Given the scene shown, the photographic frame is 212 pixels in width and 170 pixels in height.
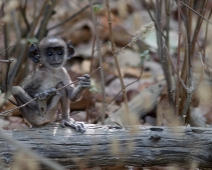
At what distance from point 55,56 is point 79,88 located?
1.28ft

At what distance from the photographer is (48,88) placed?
4543mm

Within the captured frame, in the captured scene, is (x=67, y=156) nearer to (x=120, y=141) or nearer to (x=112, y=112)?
(x=120, y=141)

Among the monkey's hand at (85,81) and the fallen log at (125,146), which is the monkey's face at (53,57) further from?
the fallen log at (125,146)

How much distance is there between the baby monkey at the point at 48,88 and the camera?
14.3 ft

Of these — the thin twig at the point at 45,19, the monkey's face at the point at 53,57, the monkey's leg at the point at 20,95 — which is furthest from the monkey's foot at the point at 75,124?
the thin twig at the point at 45,19

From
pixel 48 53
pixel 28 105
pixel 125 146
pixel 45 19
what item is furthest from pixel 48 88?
pixel 45 19

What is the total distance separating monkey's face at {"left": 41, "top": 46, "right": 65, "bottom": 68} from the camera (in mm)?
4663

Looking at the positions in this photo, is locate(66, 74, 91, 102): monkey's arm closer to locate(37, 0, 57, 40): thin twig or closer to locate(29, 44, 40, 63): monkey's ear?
locate(29, 44, 40, 63): monkey's ear

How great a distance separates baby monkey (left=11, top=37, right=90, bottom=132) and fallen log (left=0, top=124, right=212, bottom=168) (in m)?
0.18

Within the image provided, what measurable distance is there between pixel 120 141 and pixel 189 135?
0.51m

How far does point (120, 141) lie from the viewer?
4176 mm

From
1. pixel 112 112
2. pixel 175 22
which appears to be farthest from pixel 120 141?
pixel 175 22

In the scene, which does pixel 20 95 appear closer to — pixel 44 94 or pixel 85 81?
pixel 44 94

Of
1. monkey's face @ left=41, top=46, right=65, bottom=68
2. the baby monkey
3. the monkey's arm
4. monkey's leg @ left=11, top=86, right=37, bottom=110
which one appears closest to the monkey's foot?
the baby monkey
